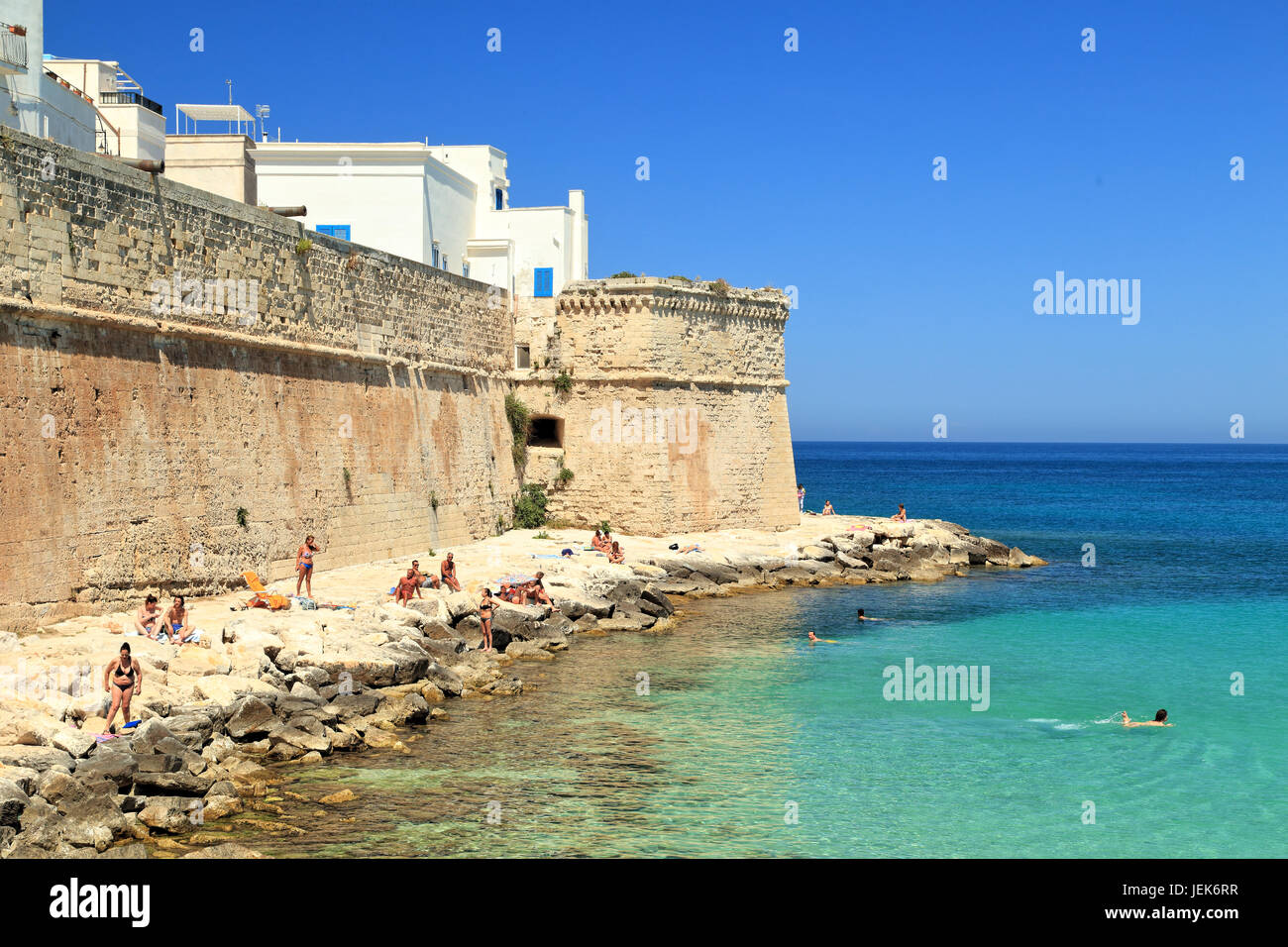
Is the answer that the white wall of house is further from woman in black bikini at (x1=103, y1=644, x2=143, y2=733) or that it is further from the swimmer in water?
the swimmer in water

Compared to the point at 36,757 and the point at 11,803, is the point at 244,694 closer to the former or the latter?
the point at 36,757

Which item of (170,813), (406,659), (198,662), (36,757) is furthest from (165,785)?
(406,659)

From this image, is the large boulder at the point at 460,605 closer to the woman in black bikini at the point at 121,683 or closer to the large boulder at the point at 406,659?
the large boulder at the point at 406,659

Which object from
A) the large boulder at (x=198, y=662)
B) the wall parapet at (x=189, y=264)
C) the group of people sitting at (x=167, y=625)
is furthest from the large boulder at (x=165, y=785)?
the wall parapet at (x=189, y=264)

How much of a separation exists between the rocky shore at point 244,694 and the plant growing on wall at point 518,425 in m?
4.11

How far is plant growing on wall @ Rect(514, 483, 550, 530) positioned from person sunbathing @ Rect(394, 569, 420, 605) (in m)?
7.99

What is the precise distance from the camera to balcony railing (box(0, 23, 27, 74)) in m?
16.3

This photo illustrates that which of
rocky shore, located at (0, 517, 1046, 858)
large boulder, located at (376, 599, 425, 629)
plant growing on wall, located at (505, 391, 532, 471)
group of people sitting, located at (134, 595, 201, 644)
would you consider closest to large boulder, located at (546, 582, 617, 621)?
rocky shore, located at (0, 517, 1046, 858)

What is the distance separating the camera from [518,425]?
955 inches

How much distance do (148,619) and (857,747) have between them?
7813 millimetres

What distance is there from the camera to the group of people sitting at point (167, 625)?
468 inches
